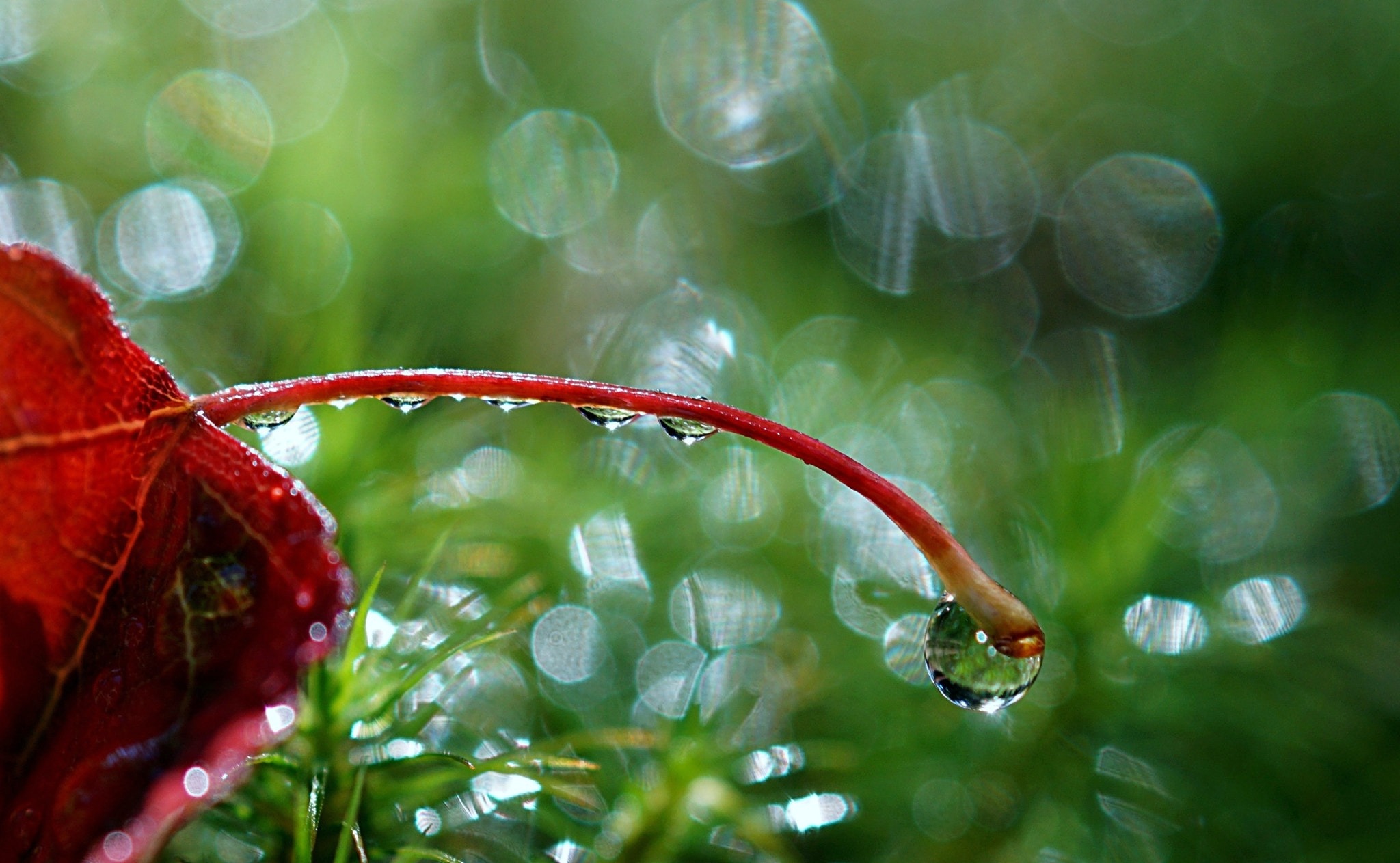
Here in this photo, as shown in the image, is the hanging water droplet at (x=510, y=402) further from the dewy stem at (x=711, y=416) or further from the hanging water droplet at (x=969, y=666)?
the hanging water droplet at (x=969, y=666)

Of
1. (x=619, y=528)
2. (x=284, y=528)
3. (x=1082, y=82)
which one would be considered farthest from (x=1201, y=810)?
(x=1082, y=82)

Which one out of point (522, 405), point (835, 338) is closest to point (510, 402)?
point (522, 405)

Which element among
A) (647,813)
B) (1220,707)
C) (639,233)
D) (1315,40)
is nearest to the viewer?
(647,813)

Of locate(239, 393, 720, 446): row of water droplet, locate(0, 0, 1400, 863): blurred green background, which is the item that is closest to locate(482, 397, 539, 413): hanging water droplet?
locate(239, 393, 720, 446): row of water droplet

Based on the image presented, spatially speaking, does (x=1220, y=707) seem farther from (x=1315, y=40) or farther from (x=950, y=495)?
(x=1315, y=40)

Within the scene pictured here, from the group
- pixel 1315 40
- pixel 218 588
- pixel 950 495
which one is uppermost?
pixel 218 588

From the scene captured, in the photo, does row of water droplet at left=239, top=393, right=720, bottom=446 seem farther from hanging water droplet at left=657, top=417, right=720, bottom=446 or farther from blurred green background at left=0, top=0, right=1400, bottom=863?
blurred green background at left=0, top=0, right=1400, bottom=863

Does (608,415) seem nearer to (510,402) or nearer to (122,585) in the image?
(510,402)

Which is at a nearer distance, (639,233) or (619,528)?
(619,528)
